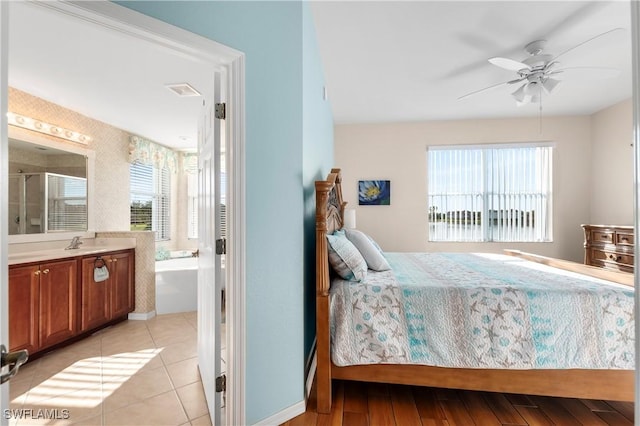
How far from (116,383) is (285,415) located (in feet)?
4.55

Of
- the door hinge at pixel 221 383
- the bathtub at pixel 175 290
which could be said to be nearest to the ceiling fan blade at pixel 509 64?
the door hinge at pixel 221 383

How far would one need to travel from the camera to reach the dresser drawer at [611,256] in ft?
10.7

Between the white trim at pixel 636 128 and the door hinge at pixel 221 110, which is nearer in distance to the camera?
the white trim at pixel 636 128

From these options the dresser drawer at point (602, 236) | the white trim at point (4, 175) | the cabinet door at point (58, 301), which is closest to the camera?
the white trim at point (4, 175)

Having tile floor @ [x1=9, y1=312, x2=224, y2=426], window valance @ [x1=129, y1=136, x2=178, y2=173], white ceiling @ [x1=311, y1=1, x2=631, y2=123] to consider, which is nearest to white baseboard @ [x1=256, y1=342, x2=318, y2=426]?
tile floor @ [x1=9, y1=312, x2=224, y2=426]

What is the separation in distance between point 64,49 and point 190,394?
284cm

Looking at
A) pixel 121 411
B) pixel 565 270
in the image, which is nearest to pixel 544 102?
pixel 565 270

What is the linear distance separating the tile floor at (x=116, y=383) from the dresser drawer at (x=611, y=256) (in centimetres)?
445

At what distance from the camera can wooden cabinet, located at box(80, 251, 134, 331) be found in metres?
3.01

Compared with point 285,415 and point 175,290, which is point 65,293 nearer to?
point 175,290

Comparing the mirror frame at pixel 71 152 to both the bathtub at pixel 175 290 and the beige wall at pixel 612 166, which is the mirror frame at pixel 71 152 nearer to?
the bathtub at pixel 175 290

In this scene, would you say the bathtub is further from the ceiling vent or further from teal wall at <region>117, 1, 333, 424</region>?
teal wall at <region>117, 1, 333, 424</region>

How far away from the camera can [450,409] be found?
6.13 feet

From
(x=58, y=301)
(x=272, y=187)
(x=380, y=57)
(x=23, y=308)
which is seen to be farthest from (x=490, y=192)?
(x=23, y=308)
